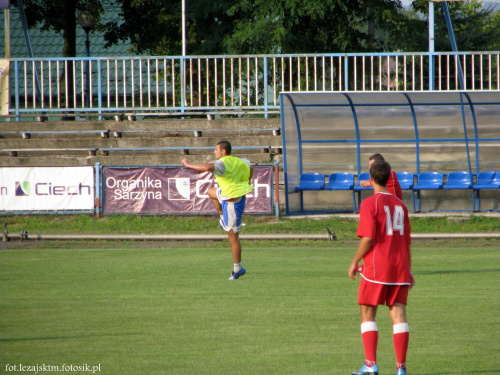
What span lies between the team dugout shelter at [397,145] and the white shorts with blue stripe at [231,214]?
8575 mm

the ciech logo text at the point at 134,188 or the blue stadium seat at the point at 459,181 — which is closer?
the ciech logo text at the point at 134,188

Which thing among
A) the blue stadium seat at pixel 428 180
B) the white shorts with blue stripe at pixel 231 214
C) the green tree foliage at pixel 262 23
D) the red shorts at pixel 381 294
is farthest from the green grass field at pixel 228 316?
the green tree foliage at pixel 262 23

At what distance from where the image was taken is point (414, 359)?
20.9ft

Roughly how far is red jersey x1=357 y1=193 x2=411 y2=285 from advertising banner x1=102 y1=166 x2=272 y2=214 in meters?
12.4

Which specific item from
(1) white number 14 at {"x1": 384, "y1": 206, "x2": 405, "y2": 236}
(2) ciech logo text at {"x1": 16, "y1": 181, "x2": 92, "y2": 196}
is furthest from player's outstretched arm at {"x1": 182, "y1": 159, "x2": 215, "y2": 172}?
(2) ciech logo text at {"x1": 16, "y1": 181, "x2": 92, "y2": 196}

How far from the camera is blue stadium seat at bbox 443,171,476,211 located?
19750 millimetres

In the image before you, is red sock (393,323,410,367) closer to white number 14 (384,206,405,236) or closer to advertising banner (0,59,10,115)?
white number 14 (384,206,405,236)

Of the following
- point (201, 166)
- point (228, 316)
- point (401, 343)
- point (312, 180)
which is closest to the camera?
point (401, 343)

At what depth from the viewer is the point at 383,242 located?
585cm

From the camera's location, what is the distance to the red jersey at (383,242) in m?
5.82

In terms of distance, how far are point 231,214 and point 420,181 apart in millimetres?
10422

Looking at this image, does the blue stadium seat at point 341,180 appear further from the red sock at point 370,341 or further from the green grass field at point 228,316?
the red sock at point 370,341

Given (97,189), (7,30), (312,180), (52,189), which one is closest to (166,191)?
(97,189)

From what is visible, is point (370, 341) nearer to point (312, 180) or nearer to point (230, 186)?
point (230, 186)
